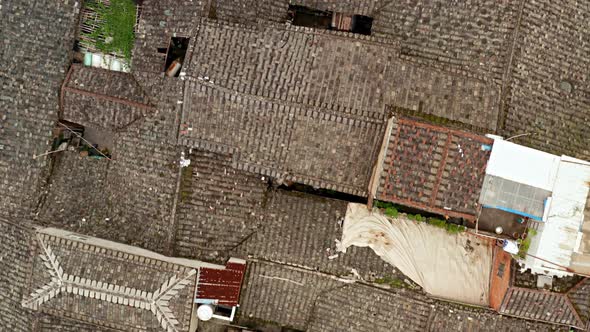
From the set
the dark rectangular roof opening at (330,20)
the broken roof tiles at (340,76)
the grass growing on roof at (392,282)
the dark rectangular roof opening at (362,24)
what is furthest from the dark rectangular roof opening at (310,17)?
the grass growing on roof at (392,282)

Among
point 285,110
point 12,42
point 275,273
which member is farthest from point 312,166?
point 12,42

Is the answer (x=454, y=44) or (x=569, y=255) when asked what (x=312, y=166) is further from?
(x=569, y=255)

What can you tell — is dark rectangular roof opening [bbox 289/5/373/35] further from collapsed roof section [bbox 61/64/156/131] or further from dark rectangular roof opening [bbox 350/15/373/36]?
collapsed roof section [bbox 61/64/156/131]

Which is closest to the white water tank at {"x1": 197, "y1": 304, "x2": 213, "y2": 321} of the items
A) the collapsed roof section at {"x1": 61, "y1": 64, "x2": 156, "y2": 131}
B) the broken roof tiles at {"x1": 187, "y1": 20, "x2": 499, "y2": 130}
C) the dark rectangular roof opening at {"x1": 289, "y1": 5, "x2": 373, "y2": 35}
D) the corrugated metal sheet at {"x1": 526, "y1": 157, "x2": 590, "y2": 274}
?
the collapsed roof section at {"x1": 61, "y1": 64, "x2": 156, "y2": 131}

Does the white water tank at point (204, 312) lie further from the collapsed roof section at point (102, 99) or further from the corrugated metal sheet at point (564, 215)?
the corrugated metal sheet at point (564, 215)

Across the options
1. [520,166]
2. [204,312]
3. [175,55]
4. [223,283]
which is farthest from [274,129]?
[520,166]
